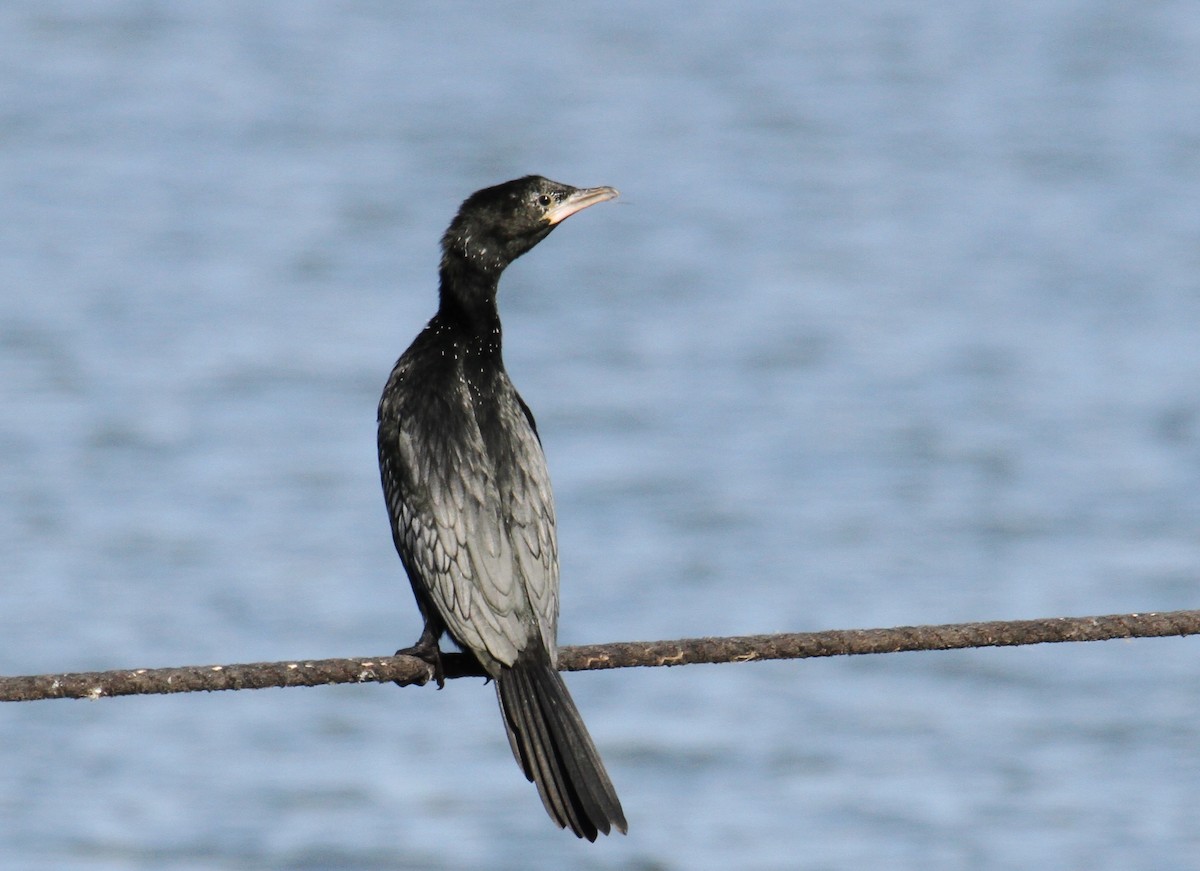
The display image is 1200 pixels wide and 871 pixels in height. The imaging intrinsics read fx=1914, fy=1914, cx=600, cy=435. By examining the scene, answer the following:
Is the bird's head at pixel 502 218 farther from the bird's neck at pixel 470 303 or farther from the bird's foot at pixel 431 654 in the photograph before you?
the bird's foot at pixel 431 654

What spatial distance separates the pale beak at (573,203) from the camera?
614cm

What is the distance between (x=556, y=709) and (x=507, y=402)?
1.08 meters

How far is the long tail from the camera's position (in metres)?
4.76

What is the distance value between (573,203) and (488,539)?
4.58 feet

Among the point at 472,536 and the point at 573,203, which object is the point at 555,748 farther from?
the point at 573,203

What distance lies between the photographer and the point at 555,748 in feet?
16.0

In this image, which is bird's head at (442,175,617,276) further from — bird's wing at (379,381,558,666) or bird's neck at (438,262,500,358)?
bird's wing at (379,381,558,666)

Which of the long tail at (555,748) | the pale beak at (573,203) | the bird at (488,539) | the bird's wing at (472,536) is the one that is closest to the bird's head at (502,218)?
the pale beak at (573,203)

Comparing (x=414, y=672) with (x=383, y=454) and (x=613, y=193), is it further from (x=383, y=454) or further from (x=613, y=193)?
(x=613, y=193)

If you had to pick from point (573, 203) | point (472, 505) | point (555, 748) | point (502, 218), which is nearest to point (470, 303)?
point (502, 218)

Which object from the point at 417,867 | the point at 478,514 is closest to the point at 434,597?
the point at 478,514

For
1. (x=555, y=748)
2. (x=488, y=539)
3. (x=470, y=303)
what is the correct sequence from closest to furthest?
(x=555, y=748), (x=488, y=539), (x=470, y=303)

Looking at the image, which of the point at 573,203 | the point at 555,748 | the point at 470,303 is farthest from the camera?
the point at 573,203

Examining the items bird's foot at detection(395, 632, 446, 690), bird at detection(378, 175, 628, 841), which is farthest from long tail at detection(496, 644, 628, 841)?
bird's foot at detection(395, 632, 446, 690)
